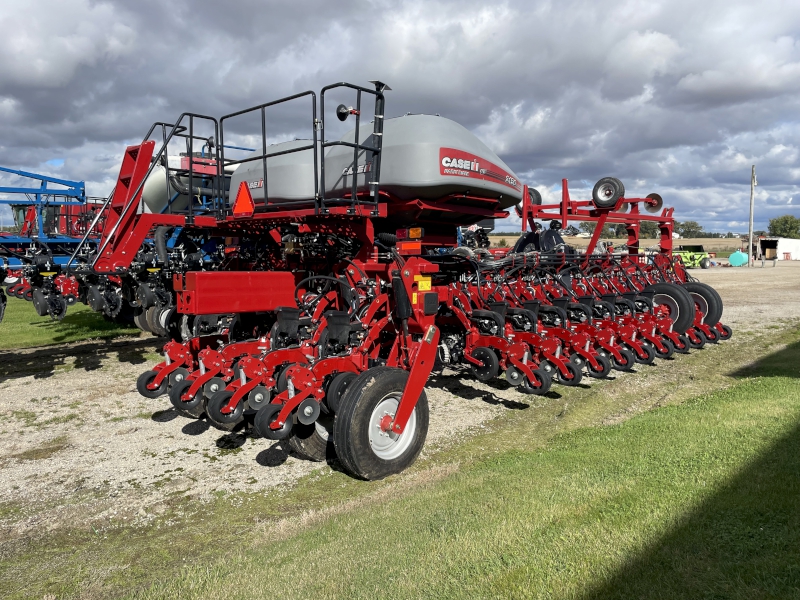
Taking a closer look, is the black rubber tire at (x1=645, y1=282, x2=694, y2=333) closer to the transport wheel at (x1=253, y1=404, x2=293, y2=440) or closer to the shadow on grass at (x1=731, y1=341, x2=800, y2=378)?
the shadow on grass at (x1=731, y1=341, x2=800, y2=378)

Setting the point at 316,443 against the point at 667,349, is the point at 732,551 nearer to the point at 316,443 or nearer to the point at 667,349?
the point at 316,443

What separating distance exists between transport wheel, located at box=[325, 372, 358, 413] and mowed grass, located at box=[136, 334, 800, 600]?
2.56ft

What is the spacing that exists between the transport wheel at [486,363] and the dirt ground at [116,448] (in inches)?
15.6

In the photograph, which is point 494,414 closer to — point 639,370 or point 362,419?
point 362,419

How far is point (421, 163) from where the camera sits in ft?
16.9

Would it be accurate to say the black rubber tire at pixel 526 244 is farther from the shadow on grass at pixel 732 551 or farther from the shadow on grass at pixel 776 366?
the shadow on grass at pixel 732 551

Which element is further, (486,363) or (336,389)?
(486,363)

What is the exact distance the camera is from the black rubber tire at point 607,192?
30.0ft

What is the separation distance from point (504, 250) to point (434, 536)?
7728 mm

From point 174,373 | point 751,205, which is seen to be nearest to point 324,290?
point 174,373

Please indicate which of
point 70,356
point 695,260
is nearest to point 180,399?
point 70,356

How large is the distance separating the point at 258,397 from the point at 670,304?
809cm

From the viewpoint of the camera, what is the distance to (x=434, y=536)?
3305mm

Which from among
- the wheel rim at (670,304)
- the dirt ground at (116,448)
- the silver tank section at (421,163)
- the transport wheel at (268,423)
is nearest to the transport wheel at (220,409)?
the transport wheel at (268,423)
